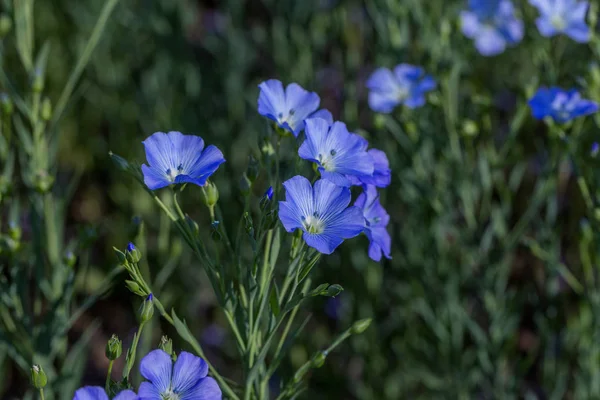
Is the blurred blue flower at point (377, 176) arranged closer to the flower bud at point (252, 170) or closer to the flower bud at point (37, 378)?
the flower bud at point (252, 170)

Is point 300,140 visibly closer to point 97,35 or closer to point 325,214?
point 325,214

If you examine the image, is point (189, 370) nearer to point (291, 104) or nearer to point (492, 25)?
point (291, 104)

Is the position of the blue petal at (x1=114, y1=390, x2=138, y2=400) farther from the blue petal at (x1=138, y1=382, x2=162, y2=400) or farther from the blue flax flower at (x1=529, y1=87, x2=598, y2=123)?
the blue flax flower at (x1=529, y1=87, x2=598, y2=123)

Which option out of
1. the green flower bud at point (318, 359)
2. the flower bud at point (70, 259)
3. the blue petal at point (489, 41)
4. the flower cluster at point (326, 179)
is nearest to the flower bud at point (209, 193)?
the flower cluster at point (326, 179)

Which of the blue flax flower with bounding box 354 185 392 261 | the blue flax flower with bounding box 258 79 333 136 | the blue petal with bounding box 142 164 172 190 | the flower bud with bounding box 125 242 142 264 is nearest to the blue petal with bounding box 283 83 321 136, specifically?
the blue flax flower with bounding box 258 79 333 136

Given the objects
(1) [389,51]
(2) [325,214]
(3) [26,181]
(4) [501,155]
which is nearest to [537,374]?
(4) [501,155]

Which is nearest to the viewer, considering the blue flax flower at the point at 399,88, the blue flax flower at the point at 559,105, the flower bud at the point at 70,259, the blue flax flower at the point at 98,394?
the blue flax flower at the point at 98,394

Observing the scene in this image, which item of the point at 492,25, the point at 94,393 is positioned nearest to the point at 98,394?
the point at 94,393
